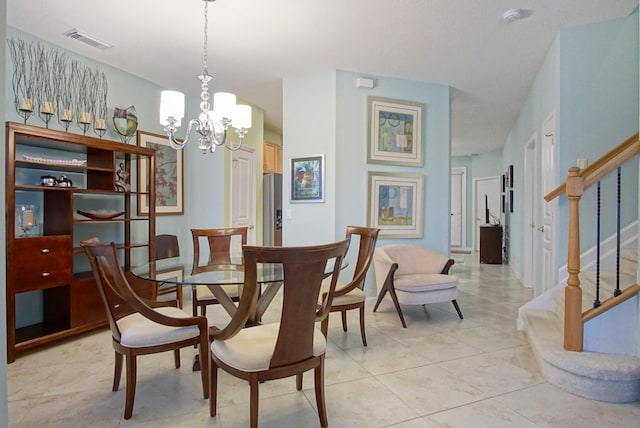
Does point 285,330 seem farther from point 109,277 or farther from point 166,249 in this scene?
point 166,249

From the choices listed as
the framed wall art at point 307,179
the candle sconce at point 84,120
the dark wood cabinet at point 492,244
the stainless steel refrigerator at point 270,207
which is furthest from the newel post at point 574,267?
the dark wood cabinet at point 492,244

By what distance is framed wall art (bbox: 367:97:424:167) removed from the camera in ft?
13.7

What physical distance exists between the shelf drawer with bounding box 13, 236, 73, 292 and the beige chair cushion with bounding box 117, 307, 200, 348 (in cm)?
121

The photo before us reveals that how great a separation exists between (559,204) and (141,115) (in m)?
4.41

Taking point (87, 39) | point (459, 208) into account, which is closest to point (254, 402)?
point (87, 39)

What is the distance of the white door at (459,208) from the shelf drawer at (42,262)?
886cm

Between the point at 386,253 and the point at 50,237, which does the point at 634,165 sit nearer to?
the point at 386,253

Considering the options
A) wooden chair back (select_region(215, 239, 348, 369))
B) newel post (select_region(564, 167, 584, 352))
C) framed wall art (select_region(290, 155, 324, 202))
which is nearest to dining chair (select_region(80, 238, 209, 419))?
wooden chair back (select_region(215, 239, 348, 369))

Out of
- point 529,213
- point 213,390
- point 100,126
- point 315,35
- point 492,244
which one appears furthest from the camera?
point 492,244

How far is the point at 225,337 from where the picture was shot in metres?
1.71

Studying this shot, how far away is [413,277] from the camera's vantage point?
360 cm

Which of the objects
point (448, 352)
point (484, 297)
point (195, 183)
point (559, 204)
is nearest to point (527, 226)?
point (484, 297)

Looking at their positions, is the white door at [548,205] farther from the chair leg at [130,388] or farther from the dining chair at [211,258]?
the chair leg at [130,388]

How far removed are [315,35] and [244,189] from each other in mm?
2652
